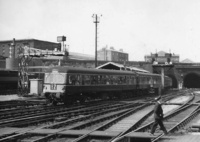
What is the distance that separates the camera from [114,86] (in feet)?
85.5

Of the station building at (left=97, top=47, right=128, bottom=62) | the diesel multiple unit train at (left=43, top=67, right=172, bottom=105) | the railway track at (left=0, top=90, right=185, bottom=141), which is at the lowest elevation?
the railway track at (left=0, top=90, right=185, bottom=141)

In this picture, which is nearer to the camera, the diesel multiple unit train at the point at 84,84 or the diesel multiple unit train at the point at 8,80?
the diesel multiple unit train at the point at 84,84

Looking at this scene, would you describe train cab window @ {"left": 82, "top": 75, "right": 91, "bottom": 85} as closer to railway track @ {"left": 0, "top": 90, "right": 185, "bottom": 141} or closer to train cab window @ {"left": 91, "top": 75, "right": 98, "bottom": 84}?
train cab window @ {"left": 91, "top": 75, "right": 98, "bottom": 84}

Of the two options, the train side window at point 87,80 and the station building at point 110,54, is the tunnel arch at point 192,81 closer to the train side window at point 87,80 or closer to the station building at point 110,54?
the station building at point 110,54

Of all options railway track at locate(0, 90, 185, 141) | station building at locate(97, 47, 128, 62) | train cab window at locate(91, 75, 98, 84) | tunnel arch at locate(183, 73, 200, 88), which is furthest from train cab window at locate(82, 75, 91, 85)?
station building at locate(97, 47, 128, 62)

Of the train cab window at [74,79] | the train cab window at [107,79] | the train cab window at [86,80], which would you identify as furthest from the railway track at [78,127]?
the train cab window at [107,79]

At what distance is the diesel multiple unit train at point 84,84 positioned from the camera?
20219mm

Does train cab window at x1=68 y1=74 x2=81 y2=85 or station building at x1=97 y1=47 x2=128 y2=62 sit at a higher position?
station building at x1=97 y1=47 x2=128 y2=62

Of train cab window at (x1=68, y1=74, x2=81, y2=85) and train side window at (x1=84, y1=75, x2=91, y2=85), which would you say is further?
train side window at (x1=84, y1=75, x2=91, y2=85)

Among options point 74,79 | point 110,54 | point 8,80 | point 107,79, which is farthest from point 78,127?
point 110,54

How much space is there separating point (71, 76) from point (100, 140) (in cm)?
1140

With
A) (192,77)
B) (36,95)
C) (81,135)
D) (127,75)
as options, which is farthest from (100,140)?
(192,77)

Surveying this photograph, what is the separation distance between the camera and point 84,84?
2172cm

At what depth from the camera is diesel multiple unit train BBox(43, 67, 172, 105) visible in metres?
20.2
